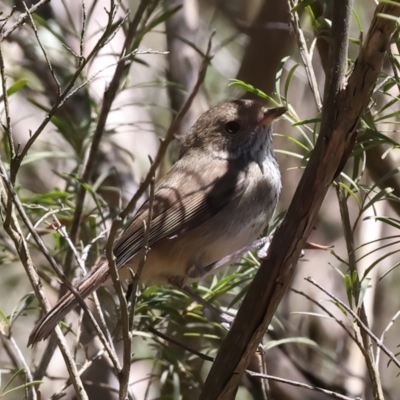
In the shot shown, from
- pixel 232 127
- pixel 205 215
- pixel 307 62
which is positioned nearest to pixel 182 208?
pixel 205 215

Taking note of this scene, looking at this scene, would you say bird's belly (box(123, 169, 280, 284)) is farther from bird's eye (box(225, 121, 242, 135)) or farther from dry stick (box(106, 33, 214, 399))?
dry stick (box(106, 33, 214, 399))

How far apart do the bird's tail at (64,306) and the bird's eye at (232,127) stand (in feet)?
3.22

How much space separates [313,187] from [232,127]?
5.05 ft

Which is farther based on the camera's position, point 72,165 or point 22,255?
point 72,165

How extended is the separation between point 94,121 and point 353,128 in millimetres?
1878

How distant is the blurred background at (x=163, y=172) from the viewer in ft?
9.72

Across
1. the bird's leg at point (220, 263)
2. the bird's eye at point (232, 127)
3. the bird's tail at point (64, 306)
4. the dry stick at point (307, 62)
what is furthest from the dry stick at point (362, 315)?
the bird's eye at point (232, 127)

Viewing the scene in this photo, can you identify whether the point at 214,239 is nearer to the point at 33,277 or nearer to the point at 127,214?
the point at 33,277

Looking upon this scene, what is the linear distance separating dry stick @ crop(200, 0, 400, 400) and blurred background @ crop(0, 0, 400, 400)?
81cm

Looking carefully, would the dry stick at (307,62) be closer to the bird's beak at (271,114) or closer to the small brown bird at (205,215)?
the bird's beak at (271,114)

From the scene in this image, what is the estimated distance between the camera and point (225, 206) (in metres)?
2.89

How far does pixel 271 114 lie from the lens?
2.94 metres

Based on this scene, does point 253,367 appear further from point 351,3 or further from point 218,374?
point 351,3

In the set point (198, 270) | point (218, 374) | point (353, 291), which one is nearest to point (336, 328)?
point (198, 270)
